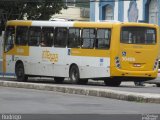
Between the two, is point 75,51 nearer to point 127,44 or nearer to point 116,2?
point 127,44

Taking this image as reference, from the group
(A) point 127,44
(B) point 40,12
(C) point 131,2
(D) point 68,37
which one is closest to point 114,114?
(A) point 127,44

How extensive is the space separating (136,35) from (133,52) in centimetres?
77

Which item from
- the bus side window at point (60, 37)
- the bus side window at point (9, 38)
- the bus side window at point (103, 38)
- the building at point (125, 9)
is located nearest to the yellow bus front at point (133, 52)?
the bus side window at point (103, 38)

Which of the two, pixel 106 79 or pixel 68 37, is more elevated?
pixel 68 37

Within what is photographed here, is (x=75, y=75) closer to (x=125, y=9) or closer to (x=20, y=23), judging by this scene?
(x=20, y=23)

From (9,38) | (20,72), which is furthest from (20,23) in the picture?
(20,72)

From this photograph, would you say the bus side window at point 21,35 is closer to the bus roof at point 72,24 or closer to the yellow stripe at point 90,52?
the bus roof at point 72,24

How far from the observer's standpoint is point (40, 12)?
43.1 m

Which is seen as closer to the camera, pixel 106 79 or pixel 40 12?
pixel 106 79

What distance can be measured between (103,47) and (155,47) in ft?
7.59

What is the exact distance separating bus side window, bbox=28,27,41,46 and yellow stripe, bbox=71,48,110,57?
2.40 m

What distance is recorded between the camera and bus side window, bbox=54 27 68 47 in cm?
3023

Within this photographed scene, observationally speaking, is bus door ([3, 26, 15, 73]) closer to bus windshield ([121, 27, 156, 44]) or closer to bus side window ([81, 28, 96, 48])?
bus side window ([81, 28, 96, 48])

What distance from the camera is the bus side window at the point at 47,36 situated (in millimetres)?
30875
